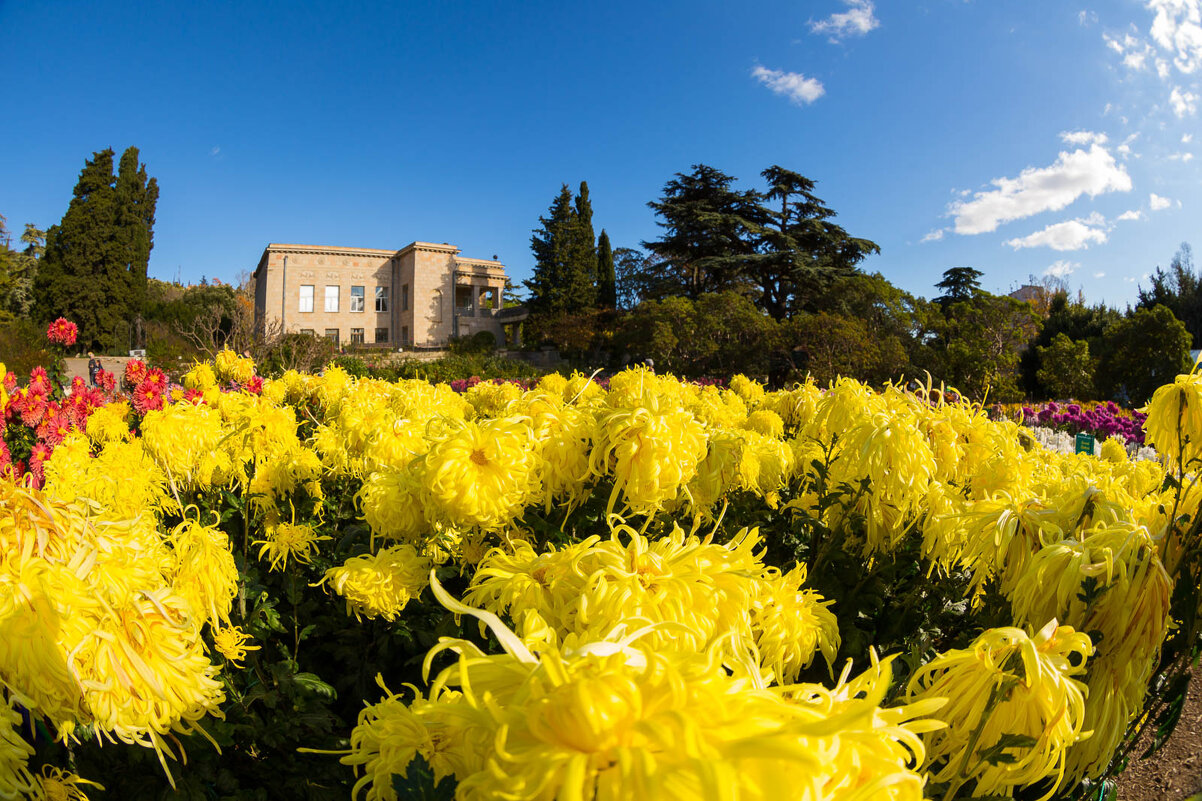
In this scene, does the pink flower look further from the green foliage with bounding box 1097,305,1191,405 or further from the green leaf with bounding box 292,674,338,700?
the green foliage with bounding box 1097,305,1191,405

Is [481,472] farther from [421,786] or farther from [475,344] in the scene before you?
[475,344]

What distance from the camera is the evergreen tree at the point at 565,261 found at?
34.8 meters

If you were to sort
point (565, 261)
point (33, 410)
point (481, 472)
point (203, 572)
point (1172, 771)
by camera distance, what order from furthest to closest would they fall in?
point (565, 261), point (33, 410), point (1172, 771), point (481, 472), point (203, 572)

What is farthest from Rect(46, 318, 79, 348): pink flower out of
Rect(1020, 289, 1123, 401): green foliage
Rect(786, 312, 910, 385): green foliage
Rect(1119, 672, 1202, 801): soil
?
Rect(1020, 289, 1123, 401): green foliage

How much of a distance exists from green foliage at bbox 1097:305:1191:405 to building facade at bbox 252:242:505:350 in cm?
3296

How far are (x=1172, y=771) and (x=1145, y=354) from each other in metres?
16.0

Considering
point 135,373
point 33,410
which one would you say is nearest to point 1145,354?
point 135,373

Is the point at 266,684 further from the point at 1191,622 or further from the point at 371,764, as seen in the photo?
the point at 1191,622

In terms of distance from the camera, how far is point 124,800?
1347 mm

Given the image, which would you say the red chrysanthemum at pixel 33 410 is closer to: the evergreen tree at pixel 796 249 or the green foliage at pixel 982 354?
the green foliage at pixel 982 354

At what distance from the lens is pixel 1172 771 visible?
2719 mm

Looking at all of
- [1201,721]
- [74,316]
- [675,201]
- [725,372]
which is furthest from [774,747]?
[74,316]

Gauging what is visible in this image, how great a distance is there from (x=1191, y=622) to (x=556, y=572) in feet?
4.55

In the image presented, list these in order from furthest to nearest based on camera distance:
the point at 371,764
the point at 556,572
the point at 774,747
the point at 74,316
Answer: the point at 74,316 < the point at 556,572 < the point at 371,764 < the point at 774,747
